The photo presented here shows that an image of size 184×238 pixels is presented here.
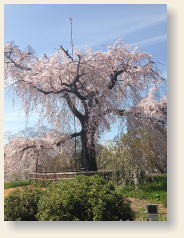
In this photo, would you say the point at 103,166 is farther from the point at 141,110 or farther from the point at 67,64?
the point at 67,64

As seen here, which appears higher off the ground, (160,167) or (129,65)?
(129,65)

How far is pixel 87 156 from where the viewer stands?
464cm

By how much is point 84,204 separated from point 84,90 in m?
1.98

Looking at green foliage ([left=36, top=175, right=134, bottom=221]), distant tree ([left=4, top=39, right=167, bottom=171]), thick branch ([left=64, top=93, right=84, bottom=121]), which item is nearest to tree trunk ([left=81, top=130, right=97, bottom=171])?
distant tree ([left=4, top=39, right=167, bottom=171])

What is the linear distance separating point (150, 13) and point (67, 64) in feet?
4.81

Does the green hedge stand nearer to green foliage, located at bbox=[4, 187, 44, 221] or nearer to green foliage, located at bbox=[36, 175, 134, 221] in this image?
green foliage, located at bbox=[36, 175, 134, 221]

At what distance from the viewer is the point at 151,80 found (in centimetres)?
460

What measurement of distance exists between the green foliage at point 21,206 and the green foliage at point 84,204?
0.28 meters

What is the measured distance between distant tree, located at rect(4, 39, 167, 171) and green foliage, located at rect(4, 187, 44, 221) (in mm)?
787

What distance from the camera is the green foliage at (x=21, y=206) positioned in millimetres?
4133

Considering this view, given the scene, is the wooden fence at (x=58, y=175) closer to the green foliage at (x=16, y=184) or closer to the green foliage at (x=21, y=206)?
the green foliage at (x=16, y=184)

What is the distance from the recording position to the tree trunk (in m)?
4.62
